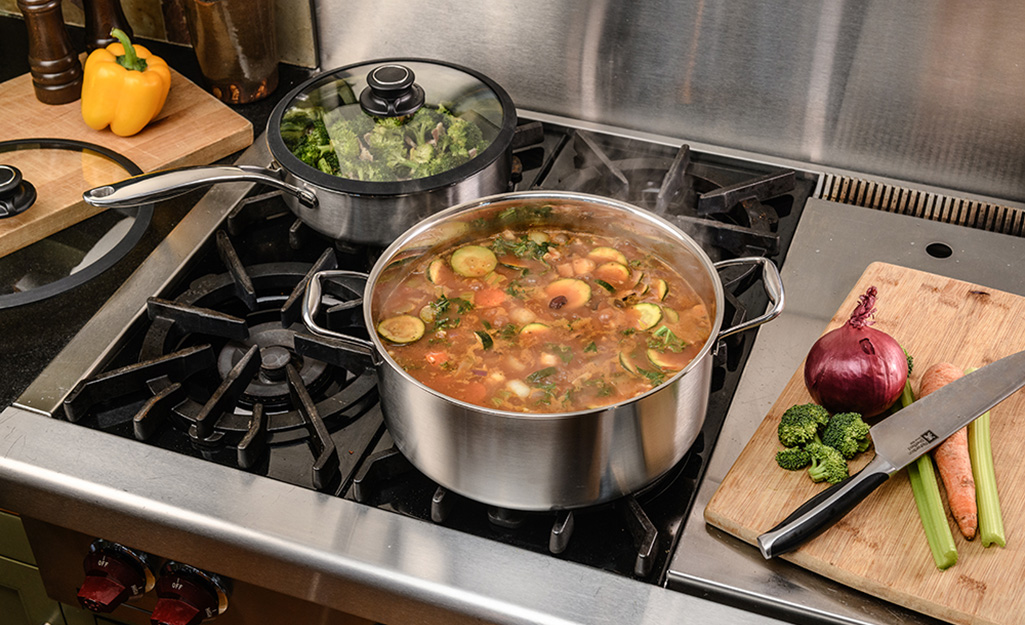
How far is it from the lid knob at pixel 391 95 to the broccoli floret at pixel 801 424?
0.68 m

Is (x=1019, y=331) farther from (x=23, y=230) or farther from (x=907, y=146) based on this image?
(x=23, y=230)

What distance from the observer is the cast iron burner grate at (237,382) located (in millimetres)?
1104

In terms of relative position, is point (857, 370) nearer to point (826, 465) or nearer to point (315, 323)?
point (826, 465)

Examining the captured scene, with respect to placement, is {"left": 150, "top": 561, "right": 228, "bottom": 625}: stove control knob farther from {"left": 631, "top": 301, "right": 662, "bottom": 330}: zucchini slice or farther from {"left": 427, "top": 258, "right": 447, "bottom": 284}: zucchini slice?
{"left": 631, "top": 301, "right": 662, "bottom": 330}: zucchini slice

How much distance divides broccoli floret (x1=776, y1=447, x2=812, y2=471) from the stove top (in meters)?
0.09

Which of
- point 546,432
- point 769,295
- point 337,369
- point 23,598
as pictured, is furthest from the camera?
point 23,598

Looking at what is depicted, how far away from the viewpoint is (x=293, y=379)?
3.80 feet

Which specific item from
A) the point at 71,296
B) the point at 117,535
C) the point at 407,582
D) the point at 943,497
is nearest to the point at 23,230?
the point at 71,296

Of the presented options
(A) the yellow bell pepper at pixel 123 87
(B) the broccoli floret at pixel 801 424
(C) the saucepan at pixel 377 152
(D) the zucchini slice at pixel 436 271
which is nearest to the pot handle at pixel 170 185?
(C) the saucepan at pixel 377 152

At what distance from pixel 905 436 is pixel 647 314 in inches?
12.5

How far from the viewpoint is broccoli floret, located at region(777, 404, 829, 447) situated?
1062 millimetres

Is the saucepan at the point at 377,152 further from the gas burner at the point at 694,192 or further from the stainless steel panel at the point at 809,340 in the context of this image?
the stainless steel panel at the point at 809,340

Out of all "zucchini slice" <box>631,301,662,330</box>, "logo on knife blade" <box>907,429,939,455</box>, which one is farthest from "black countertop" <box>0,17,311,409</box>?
"logo on knife blade" <box>907,429,939,455</box>

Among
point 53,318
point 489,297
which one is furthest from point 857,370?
point 53,318
